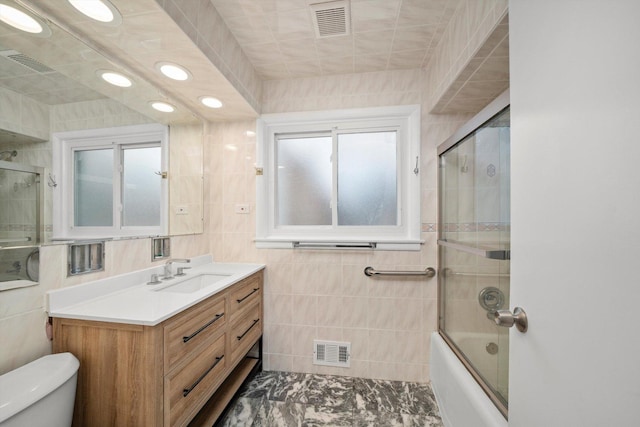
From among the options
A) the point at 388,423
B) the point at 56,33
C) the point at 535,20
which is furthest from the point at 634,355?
the point at 56,33

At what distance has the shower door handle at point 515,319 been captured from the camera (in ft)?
2.18

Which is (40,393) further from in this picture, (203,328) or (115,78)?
(115,78)

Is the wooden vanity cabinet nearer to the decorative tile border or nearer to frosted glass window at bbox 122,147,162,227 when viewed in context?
frosted glass window at bbox 122,147,162,227

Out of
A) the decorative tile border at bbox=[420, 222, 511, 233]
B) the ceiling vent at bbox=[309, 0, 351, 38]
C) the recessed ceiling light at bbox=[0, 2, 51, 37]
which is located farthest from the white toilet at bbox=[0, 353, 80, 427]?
the ceiling vent at bbox=[309, 0, 351, 38]

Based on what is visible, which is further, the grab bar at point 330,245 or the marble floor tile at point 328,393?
the grab bar at point 330,245

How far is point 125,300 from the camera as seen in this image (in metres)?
1.18

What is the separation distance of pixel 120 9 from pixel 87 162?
0.68 metres

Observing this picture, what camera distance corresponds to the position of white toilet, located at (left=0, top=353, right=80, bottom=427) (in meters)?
0.72

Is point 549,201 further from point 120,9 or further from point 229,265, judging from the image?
point 229,265

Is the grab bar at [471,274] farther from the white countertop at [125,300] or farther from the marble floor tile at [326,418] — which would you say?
the white countertop at [125,300]

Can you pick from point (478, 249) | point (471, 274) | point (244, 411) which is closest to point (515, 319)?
point (478, 249)

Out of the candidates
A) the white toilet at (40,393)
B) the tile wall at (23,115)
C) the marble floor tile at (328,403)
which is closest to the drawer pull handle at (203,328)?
the white toilet at (40,393)

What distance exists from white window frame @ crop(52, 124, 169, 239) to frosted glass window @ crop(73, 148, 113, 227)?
0.08 ft

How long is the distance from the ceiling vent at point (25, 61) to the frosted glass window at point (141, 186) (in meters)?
0.45
